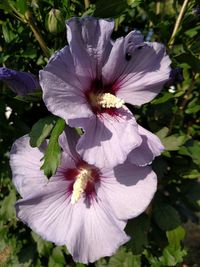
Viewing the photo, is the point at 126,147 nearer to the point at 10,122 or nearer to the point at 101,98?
the point at 101,98

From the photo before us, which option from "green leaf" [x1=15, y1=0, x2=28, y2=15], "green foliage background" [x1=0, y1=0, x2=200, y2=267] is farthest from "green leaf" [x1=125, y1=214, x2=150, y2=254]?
"green leaf" [x1=15, y1=0, x2=28, y2=15]

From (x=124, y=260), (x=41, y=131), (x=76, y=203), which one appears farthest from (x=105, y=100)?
(x=124, y=260)

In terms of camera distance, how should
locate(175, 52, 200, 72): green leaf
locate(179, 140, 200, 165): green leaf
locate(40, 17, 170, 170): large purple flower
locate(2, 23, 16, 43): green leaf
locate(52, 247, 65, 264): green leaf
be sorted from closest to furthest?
locate(40, 17, 170, 170): large purple flower → locate(175, 52, 200, 72): green leaf → locate(2, 23, 16, 43): green leaf → locate(179, 140, 200, 165): green leaf → locate(52, 247, 65, 264): green leaf

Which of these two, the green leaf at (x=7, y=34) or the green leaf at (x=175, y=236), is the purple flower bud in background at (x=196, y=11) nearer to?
the green leaf at (x=7, y=34)

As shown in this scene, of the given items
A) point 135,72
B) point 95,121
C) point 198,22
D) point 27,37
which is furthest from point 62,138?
point 198,22

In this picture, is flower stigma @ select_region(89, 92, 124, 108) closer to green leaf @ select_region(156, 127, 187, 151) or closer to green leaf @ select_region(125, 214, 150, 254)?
green leaf @ select_region(156, 127, 187, 151)
